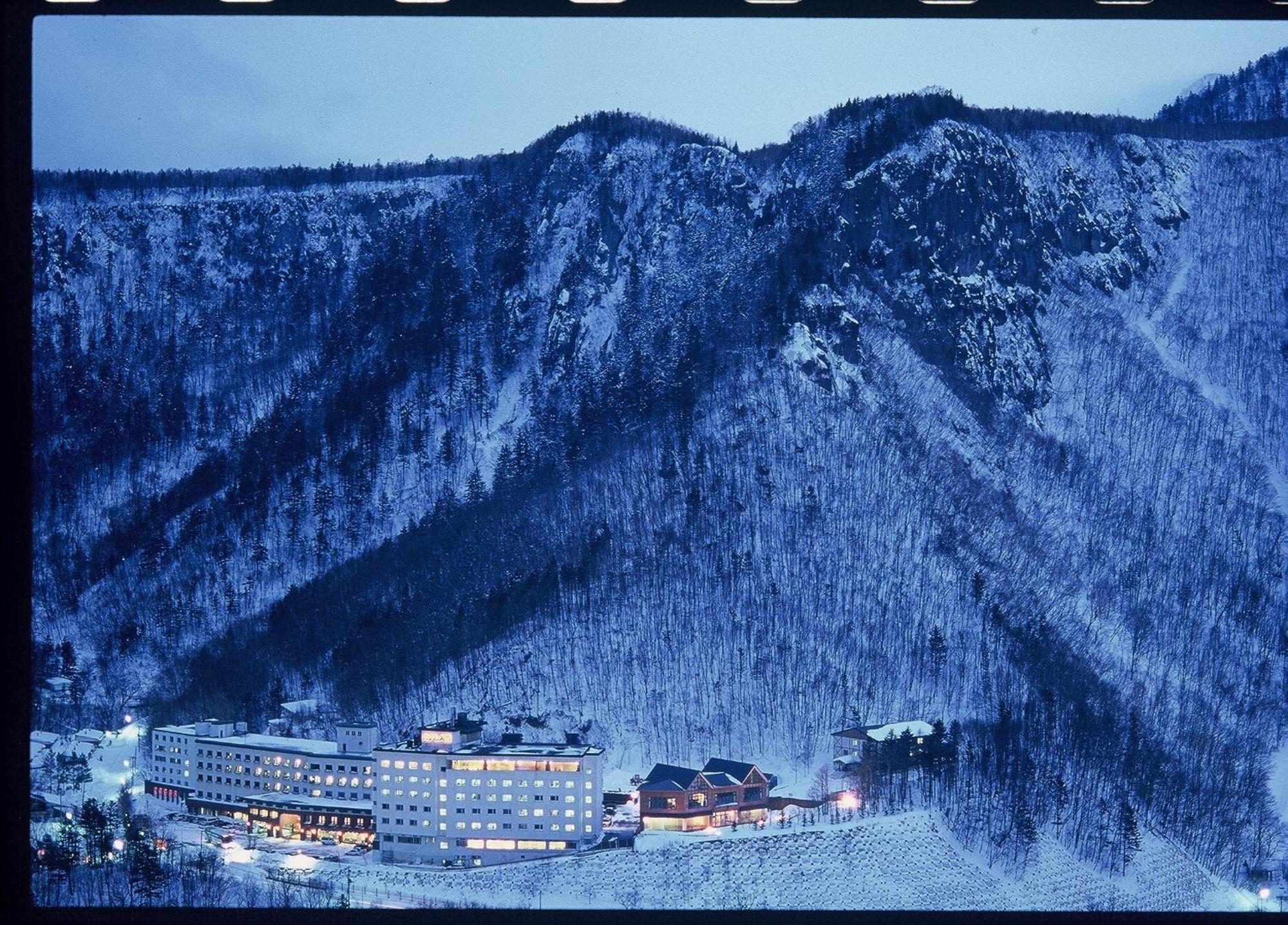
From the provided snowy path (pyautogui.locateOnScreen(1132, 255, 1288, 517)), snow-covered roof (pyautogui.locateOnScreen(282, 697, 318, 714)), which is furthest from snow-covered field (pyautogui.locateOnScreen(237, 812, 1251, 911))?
snowy path (pyautogui.locateOnScreen(1132, 255, 1288, 517))

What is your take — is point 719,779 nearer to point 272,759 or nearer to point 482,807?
point 482,807

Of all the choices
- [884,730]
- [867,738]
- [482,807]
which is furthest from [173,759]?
[884,730]

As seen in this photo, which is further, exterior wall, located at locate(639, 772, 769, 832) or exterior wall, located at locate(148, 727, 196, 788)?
exterior wall, located at locate(148, 727, 196, 788)

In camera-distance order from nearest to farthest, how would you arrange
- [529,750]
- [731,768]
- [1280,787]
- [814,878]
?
[529,750] < [814,878] < [731,768] < [1280,787]

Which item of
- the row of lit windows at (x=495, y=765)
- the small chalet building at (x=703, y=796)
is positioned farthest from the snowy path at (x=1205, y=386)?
the row of lit windows at (x=495, y=765)

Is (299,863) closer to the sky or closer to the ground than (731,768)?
closer to the ground

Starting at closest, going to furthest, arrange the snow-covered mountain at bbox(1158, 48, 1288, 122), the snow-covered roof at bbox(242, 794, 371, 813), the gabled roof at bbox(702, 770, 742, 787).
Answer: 1. the snow-covered roof at bbox(242, 794, 371, 813)
2. the gabled roof at bbox(702, 770, 742, 787)
3. the snow-covered mountain at bbox(1158, 48, 1288, 122)

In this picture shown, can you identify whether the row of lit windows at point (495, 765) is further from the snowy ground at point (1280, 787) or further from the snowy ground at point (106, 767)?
the snowy ground at point (1280, 787)

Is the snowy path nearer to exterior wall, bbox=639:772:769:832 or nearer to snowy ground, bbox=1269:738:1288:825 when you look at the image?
snowy ground, bbox=1269:738:1288:825
